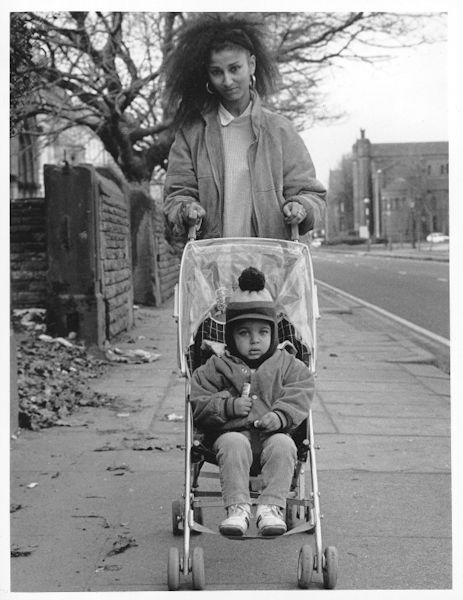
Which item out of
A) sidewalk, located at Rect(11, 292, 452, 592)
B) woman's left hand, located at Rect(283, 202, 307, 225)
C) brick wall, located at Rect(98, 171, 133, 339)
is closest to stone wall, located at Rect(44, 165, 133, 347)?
brick wall, located at Rect(98, 171, 133, 339)

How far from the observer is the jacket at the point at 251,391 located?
394cm

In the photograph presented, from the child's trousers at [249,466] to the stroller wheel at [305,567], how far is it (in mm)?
210

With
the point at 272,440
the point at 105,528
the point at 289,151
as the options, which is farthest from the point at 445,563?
the point at 289,151

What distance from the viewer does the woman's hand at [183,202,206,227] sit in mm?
4320

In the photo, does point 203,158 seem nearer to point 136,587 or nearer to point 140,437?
point 136,587

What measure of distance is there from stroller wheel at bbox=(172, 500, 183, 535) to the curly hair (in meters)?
1.91

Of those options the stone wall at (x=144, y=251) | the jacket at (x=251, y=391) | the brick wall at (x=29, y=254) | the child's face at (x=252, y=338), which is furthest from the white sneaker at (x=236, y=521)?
the stone wall at (x=144, y=251)

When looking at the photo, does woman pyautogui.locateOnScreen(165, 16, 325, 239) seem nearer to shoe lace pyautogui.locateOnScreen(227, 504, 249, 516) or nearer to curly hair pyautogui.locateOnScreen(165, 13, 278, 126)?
curly hair pyautogui.locateOnScreen(165, 13, 278, 126)

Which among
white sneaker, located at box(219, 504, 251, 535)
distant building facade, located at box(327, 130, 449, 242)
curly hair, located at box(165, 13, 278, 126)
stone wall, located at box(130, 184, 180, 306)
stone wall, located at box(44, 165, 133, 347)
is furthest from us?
distant building facade, located at box(327, 130, 449, 242)

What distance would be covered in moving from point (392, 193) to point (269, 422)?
4534 inches

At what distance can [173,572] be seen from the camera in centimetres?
366

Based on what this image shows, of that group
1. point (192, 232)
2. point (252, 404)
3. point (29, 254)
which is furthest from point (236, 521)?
point (29, 254)

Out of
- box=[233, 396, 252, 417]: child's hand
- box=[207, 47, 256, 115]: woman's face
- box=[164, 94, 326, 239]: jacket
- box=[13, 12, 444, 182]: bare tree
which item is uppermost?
box=[13, 12, 444, 182]: bare tree
